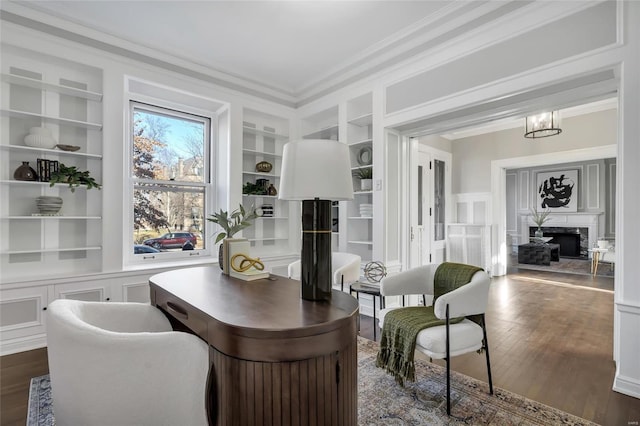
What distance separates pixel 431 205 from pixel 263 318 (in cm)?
502

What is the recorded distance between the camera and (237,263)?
2.14 m

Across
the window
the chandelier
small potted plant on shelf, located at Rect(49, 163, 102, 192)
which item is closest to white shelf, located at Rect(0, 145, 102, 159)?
small potted plant on shelf, located at Rect(49, 163, 102, 192)

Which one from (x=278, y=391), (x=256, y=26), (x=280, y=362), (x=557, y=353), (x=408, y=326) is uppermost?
(x=256, y=26)

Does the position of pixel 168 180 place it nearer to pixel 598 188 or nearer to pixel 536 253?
pixel 536 253

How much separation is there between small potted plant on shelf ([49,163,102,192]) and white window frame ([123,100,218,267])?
0.43 metres

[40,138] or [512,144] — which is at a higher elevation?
[512,144]

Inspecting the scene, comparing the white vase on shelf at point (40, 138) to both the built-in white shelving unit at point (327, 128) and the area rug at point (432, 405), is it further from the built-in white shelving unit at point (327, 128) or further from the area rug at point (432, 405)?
the built-in white shelving unit at point (327, 128)

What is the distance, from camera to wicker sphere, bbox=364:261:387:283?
316 cm

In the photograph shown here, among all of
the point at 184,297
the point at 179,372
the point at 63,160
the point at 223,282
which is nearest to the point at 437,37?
the point at 223,282

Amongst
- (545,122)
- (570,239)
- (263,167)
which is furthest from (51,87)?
(570,239)

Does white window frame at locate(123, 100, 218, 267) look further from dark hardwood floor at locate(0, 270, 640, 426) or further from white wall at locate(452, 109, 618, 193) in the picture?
white wall at locate(452, 109, 618, 193)

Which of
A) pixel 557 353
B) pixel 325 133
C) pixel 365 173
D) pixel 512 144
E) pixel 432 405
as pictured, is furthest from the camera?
pixel 512 144

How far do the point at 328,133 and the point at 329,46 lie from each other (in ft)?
5.11

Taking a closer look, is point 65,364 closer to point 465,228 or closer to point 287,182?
point 287,182
